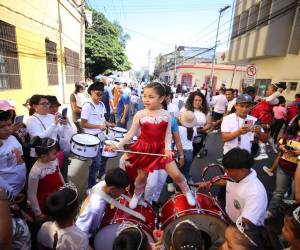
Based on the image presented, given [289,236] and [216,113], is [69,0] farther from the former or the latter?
[289,236]

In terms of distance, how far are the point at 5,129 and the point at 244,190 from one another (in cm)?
270

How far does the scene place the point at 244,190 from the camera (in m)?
2.55

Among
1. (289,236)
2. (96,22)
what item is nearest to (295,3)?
(289,236)

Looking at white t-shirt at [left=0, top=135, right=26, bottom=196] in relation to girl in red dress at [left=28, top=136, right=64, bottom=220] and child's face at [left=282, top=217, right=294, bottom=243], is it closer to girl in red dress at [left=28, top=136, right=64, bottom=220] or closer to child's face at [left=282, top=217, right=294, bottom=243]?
girl in red dress at [left=28, top=136, right=64, bottom=220]

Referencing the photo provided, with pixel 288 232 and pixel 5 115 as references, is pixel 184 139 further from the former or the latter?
pixel 5 115

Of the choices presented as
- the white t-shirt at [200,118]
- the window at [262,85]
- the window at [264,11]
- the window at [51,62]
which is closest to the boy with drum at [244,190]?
the white t-shirt at [200,118]

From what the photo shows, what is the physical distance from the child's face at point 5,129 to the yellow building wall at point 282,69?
12326 millimetres

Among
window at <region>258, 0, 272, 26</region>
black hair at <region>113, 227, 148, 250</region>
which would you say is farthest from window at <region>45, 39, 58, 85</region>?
black hair at <region>113, 227, 148, 250</region>

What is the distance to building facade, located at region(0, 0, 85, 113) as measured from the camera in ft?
28.5

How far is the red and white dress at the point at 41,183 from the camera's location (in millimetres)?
2611

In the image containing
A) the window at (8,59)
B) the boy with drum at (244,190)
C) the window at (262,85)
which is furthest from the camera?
the window at (262,85)

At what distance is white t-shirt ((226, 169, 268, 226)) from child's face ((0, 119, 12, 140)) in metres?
2.63

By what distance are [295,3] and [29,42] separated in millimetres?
13102

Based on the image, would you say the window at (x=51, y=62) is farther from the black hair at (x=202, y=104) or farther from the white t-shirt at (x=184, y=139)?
the white t-shirt at (x=184, y=139)
